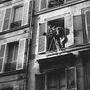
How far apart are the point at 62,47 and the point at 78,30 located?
1.13 metres

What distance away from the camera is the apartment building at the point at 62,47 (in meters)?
11.1

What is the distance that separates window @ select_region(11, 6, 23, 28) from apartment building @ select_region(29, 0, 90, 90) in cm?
139

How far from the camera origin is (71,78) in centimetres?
1098

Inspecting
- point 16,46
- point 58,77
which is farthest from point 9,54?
point 58,77

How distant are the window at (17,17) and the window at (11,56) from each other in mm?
1336

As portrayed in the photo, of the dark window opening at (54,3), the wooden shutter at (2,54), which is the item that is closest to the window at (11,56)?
the wooden shutter at (2,54)

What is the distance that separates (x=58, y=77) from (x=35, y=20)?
12.6ft

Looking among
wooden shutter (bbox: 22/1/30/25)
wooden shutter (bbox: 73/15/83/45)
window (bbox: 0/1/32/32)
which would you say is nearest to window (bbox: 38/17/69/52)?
wooden shutter (bbox: 73/15/83/45)

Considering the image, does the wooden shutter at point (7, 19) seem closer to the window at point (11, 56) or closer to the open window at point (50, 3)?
the window at point (11, 56)

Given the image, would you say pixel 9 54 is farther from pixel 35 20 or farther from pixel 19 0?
pixel 19 0

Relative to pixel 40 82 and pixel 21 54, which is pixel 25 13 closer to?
pixel 21 54

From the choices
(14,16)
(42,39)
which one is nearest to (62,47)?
(42,39)

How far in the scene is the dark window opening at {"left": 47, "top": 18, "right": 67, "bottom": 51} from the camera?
12.3 metres

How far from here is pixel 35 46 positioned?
1298cm
